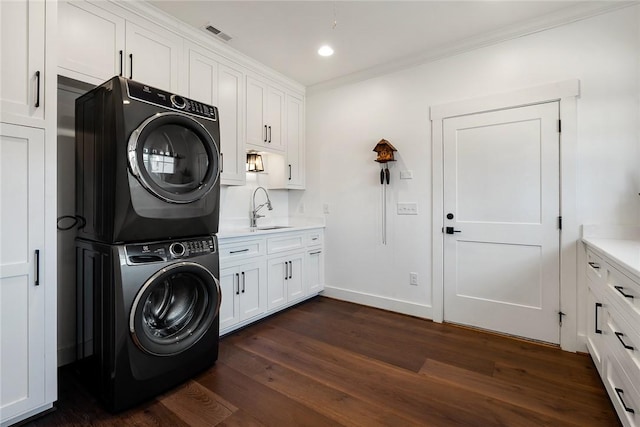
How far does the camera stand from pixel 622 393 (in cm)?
143

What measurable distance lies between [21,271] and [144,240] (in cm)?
54

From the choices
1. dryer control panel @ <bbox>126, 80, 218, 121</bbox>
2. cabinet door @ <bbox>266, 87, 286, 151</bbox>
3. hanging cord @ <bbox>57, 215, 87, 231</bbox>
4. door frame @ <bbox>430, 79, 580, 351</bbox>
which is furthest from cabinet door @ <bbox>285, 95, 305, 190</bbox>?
door frame @ <bbox>430, 79, 580, 351</bbox>

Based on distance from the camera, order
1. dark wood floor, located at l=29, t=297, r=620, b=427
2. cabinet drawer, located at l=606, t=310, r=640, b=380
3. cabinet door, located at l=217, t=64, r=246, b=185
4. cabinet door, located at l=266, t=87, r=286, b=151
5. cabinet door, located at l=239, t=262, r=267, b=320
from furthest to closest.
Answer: cabinet door, located at l=266, t=87, r=286, b=151
cabinet door, located at l=217, t=64, r=246, b=185
cabinet door, located at l=239, t=262, r=267, b=320
dark wood floor, located at l=29, t=297, r=620, b=427
cabinet drawer, located at l=606, t=310, r=640, b=380

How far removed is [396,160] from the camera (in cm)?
312

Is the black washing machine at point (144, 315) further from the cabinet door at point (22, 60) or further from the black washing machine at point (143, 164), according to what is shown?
the cabinet door at point (22, 60)

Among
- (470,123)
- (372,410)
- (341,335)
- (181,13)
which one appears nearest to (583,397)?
(372,410)

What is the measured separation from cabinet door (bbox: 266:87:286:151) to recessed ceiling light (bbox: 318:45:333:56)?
718mm

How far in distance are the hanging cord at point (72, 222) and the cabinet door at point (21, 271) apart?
1.20ft

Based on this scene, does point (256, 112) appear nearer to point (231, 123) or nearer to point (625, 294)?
point (231, 123)

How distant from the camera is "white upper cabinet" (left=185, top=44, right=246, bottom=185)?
258cm

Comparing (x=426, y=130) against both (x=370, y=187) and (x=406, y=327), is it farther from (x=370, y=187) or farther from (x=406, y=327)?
(x=406, y=327)

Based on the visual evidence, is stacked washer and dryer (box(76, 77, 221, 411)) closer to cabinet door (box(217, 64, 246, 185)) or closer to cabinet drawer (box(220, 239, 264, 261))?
cabinet drawer (box(220, 239, 264, 261))

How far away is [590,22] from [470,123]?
1.02m

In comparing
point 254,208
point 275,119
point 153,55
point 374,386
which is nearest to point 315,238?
point 254,208
